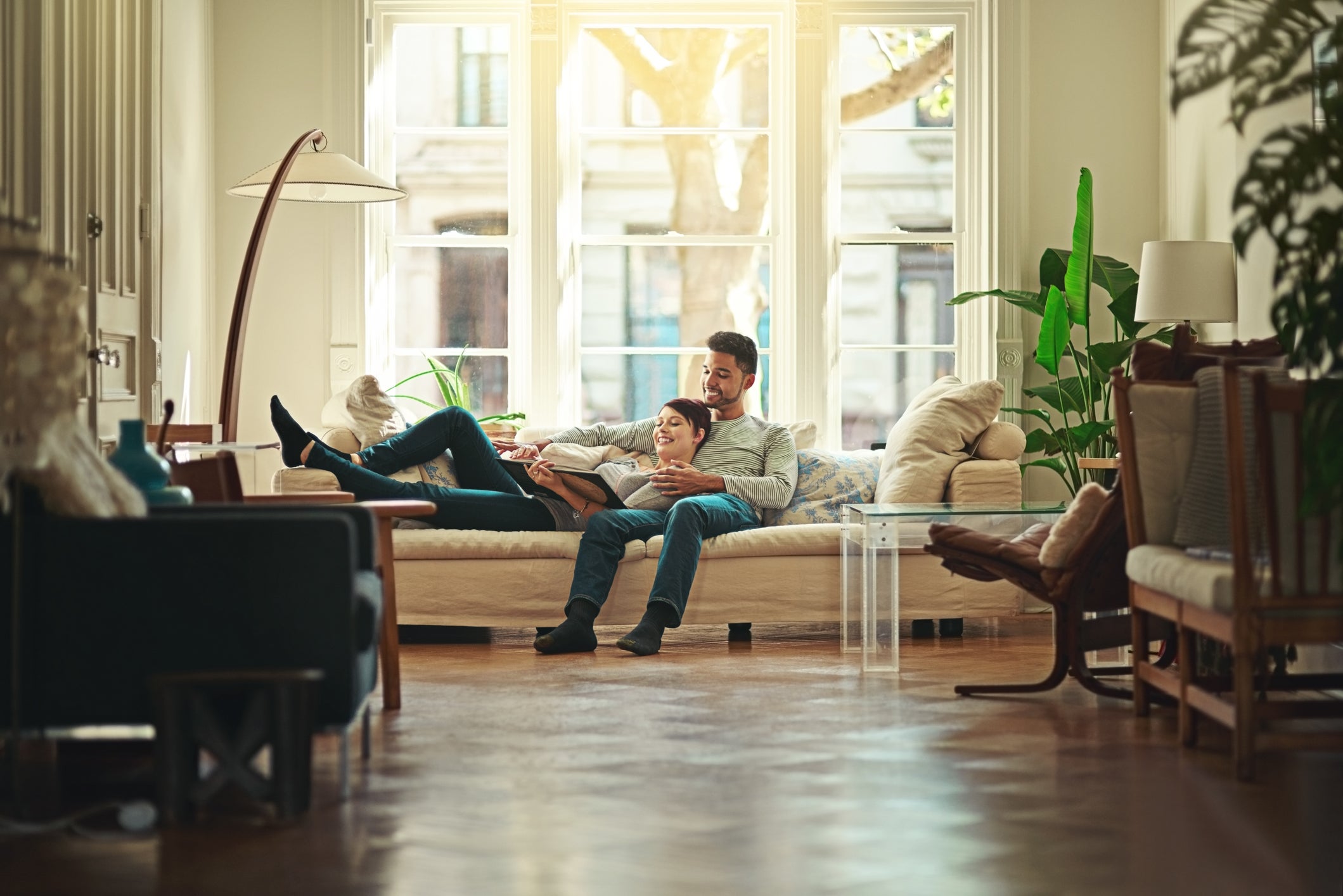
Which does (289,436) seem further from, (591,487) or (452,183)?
(452,183)

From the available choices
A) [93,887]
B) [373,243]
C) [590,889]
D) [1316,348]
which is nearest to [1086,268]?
[373,243]

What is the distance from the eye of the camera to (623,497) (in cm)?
505

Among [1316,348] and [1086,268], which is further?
[1086,268]

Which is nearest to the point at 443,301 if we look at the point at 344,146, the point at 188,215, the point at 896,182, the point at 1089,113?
the point at 344,146

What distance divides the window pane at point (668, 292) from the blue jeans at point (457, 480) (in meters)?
1.45

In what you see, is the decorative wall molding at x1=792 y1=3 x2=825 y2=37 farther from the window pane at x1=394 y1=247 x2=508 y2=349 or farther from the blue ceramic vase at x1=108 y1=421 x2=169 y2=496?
the blue ceramic vase at x1=108 y1=421 x2=169 y2=496

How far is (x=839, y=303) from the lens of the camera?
6312 millimetres

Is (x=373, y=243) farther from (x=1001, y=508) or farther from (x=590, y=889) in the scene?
(x=590, y=889)

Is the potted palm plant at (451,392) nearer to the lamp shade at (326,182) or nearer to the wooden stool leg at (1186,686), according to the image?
the lamp shade at (326,182)

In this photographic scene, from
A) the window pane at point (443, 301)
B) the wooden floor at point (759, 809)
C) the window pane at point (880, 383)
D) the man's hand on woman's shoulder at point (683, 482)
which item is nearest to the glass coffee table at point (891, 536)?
the wooden floor at point (759, 809)

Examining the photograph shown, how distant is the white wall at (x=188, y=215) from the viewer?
5.43m

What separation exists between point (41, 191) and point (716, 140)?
3.13 m

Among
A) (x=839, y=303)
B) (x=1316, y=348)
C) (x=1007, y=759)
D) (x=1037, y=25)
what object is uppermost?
(x=1037, y=25)

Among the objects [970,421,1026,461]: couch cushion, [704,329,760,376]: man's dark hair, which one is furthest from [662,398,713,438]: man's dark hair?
[970,421,1026,461]: couch cushion
